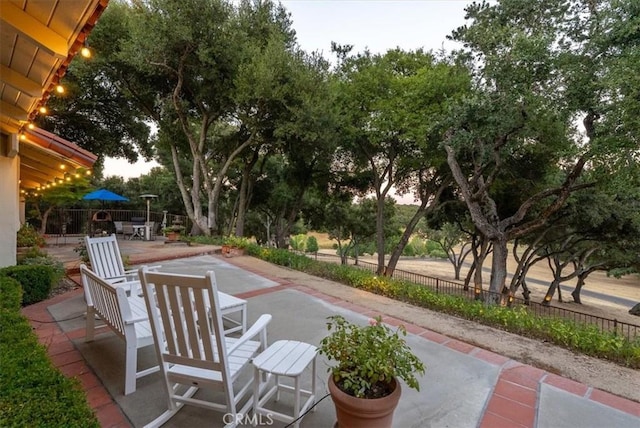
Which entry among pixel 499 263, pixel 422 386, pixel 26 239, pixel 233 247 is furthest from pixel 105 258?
pixel 499 263

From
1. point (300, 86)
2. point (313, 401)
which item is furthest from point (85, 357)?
point (300, 86)

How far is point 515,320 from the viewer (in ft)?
12.5

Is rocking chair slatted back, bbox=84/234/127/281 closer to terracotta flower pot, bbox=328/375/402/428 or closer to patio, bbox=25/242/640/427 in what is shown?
patio, bbox=25/242/640/427

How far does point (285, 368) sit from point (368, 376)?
0.48 metres

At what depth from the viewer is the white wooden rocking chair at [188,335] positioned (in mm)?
1579

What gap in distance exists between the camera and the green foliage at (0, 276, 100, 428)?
1202 millimetres

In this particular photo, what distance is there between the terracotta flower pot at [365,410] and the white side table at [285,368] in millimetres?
275

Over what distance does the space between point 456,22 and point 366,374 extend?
11492mm

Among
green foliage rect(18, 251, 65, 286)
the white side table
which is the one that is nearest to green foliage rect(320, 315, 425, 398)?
the white side table

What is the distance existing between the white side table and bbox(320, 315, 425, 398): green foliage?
0.68 ft

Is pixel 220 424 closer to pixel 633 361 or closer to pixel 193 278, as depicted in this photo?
Result: pixel 193 278

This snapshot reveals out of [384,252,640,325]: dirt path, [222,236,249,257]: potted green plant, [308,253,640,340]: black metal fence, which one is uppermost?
[222,236,249,257]: potted green plant

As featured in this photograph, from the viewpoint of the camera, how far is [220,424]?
5.97 feet

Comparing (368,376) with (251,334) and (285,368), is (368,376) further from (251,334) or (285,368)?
(251,334)
